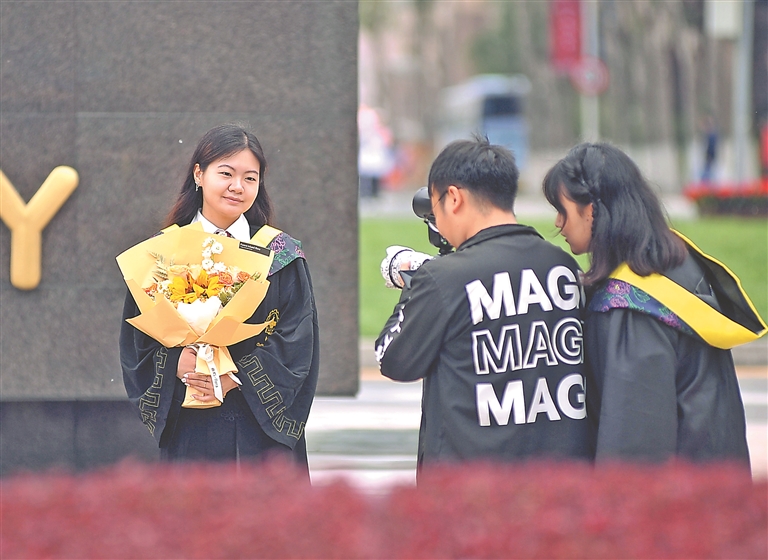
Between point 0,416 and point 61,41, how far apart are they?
6.75 feet

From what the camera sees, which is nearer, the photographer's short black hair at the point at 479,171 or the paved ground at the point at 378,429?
the photographer's short black hair at the point at 479,171

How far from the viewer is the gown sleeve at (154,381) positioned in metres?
3.85

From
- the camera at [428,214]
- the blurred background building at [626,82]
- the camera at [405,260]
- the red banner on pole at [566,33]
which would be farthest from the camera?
the red banner on pole at [566,33]

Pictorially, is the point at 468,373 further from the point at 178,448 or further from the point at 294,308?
the point at 178,448

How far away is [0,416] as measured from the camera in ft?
20.5

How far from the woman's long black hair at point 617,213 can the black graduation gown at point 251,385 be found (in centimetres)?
101

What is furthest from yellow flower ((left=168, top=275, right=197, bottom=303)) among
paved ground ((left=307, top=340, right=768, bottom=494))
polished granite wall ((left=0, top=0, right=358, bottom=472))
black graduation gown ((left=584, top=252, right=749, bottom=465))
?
polished granite wall ((left=0, top=0, right=358, bottom=472))

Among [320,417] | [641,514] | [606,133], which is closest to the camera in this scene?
[641,514]

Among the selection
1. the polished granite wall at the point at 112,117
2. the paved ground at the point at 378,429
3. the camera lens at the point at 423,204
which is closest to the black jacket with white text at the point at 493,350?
the camera lens at the point at 423,204

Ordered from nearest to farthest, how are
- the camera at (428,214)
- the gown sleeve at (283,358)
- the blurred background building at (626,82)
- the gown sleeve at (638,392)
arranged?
the gown sleeve at (638,392), the camera at (428,214), the gown sleeve at (283,358), the blurred background building at (626,82)

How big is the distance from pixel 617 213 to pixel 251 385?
133 centimetres

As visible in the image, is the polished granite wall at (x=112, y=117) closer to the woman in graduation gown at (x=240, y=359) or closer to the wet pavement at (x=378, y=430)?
the wet pavement at (x=378, y=430)

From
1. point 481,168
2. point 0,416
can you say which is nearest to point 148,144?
point 0,416

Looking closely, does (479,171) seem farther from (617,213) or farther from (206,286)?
(206,286)
